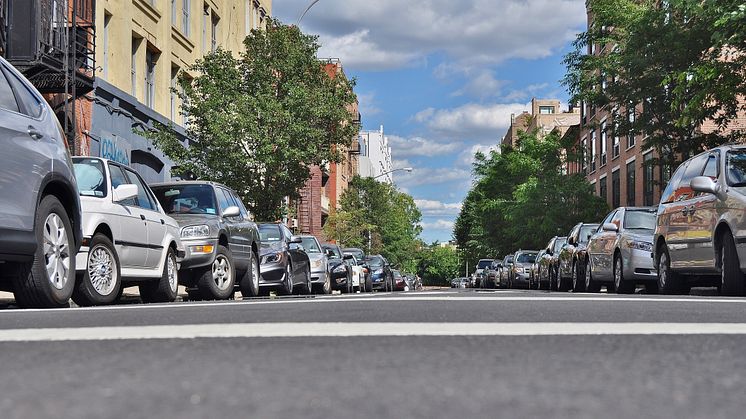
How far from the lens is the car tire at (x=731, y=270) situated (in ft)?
39.4

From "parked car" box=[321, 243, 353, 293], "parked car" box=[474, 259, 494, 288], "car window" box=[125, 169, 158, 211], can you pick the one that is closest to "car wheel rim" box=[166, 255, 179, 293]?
"car window" box=[125, 169, 158, 211]

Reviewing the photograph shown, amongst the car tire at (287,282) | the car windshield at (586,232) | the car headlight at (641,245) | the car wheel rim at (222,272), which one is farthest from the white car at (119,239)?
the car windshield at (586,232)

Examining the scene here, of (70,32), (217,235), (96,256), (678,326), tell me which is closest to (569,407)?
(678,326)

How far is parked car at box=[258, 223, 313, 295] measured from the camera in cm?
1873

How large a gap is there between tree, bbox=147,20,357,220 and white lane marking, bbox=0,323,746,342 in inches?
888

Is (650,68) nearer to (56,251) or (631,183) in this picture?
(56,251)

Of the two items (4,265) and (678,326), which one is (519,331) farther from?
(4,265)

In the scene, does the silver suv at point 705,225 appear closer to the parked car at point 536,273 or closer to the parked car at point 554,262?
the parked car at point 554,262

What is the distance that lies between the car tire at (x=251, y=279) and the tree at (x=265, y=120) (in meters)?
11.1

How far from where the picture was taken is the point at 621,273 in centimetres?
1745

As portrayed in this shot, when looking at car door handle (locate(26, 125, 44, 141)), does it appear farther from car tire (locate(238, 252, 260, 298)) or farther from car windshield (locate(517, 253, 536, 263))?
car windshield (locate(517, 253, 536, 263))

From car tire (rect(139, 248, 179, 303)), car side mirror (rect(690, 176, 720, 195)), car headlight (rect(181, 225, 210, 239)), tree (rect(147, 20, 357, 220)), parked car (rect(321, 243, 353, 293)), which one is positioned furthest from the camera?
parked car (rect(321, 243, 353, 293))

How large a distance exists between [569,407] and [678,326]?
9.02 ft

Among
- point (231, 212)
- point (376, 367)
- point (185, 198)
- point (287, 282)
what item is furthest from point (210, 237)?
point (376, 367)
